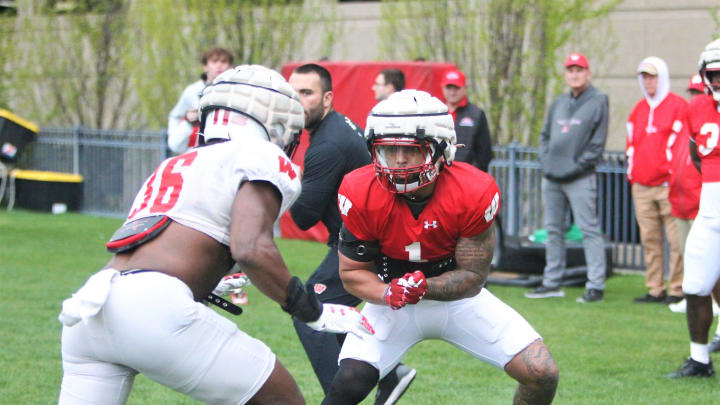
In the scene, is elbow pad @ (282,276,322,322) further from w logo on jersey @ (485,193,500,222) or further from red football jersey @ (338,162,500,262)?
w logo on jersey @ (485,193,500,222)

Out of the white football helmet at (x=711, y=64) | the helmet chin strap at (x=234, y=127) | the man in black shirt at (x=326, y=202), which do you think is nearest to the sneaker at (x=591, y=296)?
the white football helmet at (x=711, y=64)

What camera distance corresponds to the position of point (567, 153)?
29.9 feet

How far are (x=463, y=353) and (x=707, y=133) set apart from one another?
2194 mm

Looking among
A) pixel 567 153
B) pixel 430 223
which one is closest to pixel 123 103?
pixel 567 153

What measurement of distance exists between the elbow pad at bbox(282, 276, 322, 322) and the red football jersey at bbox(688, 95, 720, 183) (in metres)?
3.53

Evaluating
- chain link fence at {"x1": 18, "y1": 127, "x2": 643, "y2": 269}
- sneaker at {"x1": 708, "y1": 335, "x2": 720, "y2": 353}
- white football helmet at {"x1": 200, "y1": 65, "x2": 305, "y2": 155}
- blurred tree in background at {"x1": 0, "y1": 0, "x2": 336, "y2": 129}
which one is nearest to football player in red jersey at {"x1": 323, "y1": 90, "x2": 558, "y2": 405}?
white football helmet at {"x1": 200, "y1": 65, "x2": 305, "y2": 155}

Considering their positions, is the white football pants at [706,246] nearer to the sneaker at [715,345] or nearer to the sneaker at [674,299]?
the sneaker at [715,345]

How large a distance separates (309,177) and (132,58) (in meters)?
11.8

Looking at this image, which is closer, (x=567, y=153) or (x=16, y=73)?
(x=567, y=153)

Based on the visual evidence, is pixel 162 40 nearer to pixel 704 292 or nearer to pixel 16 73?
pixel 16 73

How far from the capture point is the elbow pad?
3666 mm

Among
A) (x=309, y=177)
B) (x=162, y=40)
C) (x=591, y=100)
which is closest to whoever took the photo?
(x=309, y=177)

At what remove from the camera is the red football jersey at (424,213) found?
4.52 meters

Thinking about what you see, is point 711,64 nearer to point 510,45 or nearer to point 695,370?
point 695,370
